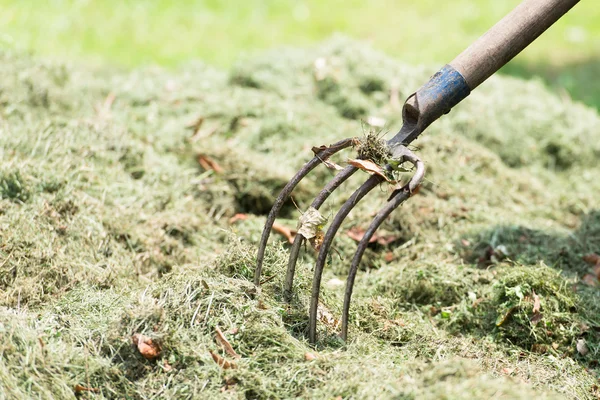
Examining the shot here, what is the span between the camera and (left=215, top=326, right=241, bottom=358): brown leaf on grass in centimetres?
243

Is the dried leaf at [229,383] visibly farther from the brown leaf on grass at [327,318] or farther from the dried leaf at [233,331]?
the brown leaf on grass at [327,318]

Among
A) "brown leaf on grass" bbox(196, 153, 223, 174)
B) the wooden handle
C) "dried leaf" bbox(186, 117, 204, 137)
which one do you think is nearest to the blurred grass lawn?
"dried leaf" bbox(186, 117, 204, 137)

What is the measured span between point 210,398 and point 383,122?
281 centimetres

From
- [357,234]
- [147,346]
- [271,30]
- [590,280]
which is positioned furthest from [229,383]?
[271,30]

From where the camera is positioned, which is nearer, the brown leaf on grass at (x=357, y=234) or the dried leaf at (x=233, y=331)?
the dried leaf at (x=233, y=331)

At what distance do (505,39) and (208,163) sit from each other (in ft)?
6.36

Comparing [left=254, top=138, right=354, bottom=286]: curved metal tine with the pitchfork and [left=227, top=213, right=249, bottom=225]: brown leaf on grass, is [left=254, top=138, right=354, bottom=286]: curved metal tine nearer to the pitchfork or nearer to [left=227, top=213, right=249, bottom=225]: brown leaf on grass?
the pitchfork

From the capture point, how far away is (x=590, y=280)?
10.9ft

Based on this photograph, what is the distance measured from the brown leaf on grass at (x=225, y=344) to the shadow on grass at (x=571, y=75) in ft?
16.5

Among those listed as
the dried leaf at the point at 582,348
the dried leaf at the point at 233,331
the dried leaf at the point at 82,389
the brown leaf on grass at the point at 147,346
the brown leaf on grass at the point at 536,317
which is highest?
the brown leaf on grass at the point at 536,317

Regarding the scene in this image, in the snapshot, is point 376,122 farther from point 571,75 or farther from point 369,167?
point 571,75

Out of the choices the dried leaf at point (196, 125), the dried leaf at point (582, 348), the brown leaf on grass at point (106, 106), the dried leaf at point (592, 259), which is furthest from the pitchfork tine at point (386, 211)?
the brown leaf on grass at point (106, 106)

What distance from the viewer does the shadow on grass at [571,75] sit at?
6.61 metres

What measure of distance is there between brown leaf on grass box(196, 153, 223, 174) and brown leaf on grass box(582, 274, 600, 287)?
2042 millimetres
